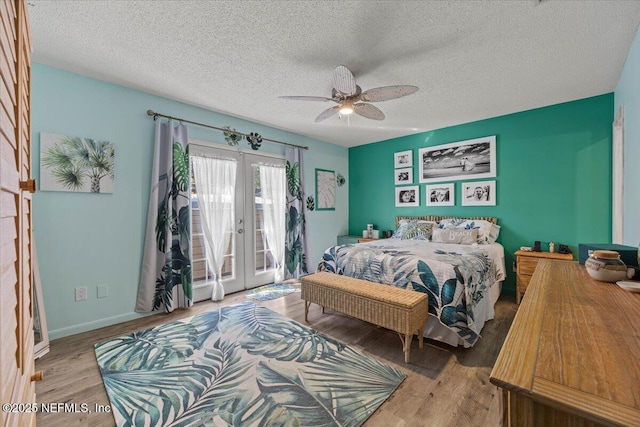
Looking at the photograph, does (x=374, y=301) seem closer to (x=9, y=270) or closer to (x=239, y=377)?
(x=239, y=377)

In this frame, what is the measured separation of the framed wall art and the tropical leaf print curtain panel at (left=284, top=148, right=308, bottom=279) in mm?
553

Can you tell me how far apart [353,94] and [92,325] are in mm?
3303

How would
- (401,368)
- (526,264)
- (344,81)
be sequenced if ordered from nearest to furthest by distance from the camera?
(401,368) → (344,81) → (526,264)

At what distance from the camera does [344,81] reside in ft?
7.06

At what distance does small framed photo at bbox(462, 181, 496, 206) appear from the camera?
380cm

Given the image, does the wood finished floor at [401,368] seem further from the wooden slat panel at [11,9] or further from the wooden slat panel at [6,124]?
the wooden slat panel at [11,9]

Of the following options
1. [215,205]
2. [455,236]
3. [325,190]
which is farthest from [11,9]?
[325,190]

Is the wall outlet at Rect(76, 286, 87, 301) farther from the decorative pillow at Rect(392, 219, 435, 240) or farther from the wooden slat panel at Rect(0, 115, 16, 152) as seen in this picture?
the decorative pillow at Rect(392, 219, 435, 240)

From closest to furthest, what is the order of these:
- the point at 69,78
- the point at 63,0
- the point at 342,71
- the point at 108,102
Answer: the point at 63,0 → the point at 342,71 → the point at 69,78 → the point at 108,102

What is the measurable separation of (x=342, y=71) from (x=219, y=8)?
91cm

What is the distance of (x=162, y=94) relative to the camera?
300 centimetres

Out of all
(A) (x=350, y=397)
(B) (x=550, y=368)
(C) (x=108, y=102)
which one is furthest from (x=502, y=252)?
(C) (x=108, y=102)

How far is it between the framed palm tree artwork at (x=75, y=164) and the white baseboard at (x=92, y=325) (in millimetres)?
1271

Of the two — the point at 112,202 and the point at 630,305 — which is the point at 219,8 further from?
the point at 630,305
